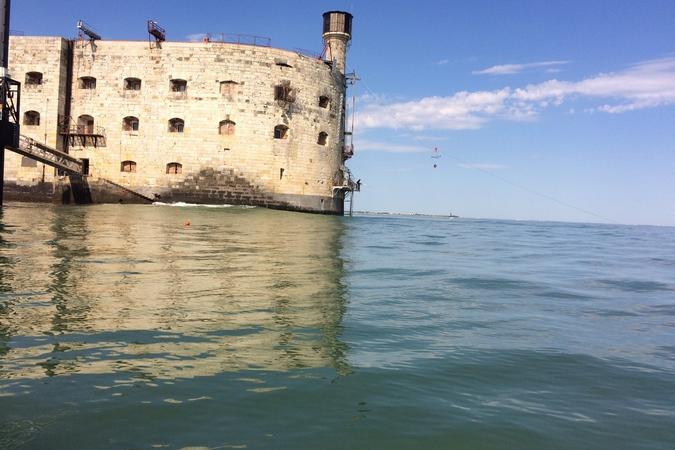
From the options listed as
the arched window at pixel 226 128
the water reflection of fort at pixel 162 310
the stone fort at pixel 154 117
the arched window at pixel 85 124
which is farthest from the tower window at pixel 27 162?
the water reflection of fort at pixel 162 310

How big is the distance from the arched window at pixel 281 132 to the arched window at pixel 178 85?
615cm

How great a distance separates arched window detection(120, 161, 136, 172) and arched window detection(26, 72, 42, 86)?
277 inches

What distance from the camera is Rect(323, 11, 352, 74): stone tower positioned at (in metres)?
35.0

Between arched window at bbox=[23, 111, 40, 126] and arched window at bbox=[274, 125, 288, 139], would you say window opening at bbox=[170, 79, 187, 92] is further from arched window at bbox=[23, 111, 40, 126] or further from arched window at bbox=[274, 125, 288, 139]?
arched window at bbox=[23, 111, 40, 126]

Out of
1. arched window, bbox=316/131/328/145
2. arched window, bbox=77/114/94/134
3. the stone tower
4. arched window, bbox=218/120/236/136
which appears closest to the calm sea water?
arched window, bbox=218/120/236/136

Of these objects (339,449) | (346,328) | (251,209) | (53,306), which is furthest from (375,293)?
(251,209)

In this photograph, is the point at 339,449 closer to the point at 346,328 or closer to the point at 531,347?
the point at 346,328

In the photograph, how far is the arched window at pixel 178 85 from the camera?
31.2 meters

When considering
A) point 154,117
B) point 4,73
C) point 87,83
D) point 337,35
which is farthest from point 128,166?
point 337,35

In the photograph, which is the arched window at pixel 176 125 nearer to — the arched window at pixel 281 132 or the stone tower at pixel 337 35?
the arched window at pixel 281 132

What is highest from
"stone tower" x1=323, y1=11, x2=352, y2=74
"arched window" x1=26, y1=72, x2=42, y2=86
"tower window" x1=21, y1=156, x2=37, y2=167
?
"stone tower" x1=323, y1=11, x2=352, y2=74

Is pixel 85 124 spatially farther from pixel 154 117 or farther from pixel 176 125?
pixel 176 125

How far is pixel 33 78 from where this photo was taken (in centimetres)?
3141

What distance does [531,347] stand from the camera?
4.79 metres
